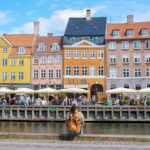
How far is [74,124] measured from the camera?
9.96m

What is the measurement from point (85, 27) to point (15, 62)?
44.3 feet

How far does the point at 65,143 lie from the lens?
930 centimetres

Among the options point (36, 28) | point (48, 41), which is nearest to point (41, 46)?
point (48, 41)

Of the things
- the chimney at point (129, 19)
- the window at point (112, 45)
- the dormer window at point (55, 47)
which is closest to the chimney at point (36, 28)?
the dormer window at point (55, 47)

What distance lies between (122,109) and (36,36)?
84.9ft

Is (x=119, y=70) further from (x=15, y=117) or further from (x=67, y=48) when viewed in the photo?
(x=15, y=117)

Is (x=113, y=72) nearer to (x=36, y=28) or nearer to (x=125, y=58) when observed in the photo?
(x=125, y=58)

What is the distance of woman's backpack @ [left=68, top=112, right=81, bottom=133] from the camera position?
9.86 m

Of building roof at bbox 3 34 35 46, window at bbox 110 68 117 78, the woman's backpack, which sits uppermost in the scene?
building roof at bbox 3 34 35 46

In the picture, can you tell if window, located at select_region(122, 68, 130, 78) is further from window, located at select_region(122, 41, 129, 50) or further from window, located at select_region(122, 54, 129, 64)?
window, located at select_region(122, 41, 129, 50)

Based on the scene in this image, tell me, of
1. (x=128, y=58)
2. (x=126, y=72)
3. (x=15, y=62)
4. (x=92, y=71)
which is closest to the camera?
(x=126, y=72)

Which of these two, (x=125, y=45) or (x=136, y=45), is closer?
(x=136, y=45)

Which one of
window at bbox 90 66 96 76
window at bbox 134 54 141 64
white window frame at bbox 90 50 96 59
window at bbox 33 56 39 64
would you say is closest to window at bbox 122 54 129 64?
window at bbox 134 54 141 64

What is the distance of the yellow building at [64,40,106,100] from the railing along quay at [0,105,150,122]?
14.5 metres
